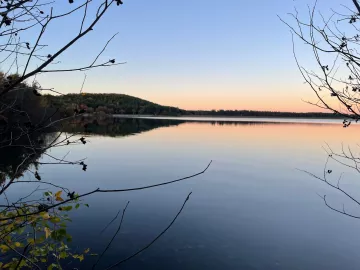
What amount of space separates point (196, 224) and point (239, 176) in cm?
832

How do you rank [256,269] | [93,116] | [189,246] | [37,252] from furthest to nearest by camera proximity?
[189,246] → [256,269] → [37,252] → [93,116]

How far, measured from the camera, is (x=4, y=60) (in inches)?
74.7

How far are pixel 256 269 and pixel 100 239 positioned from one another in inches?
164

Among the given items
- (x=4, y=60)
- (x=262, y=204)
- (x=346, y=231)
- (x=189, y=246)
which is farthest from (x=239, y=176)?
(x=4, y=60)

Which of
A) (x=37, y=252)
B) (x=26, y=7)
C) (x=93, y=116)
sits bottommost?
(x=37, y=252)

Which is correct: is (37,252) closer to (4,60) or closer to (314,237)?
(4,60)

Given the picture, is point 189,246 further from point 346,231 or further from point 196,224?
point 346,231

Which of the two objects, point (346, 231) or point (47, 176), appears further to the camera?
point (47, 176)

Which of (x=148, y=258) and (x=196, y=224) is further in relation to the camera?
(x=196, y=224)

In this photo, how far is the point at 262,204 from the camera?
41.3 ft

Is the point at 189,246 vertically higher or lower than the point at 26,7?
lower

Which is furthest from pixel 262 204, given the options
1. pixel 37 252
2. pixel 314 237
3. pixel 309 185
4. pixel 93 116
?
pixel 93 116

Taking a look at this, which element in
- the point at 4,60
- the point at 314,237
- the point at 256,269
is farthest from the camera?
the point at 314,237

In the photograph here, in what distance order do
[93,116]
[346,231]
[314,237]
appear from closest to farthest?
[93,116], [314,237], [346,231]
